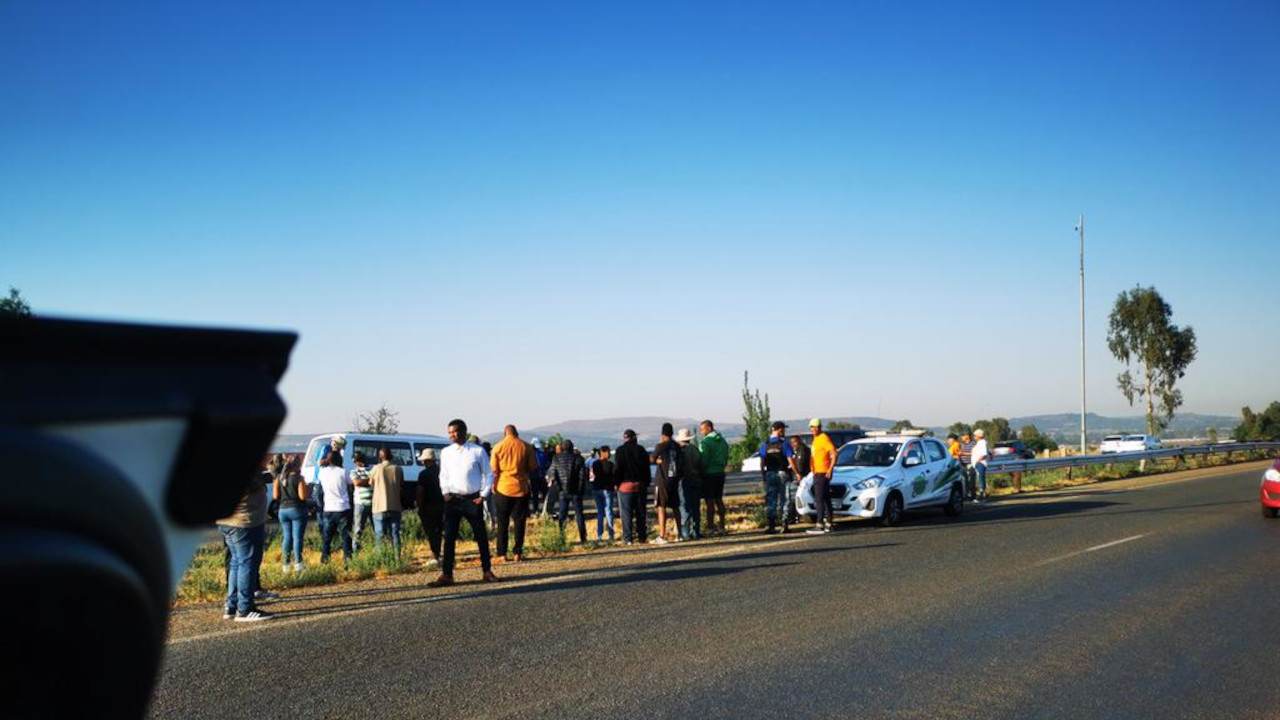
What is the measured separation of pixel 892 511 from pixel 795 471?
205cm

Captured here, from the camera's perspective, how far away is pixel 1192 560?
12445mm

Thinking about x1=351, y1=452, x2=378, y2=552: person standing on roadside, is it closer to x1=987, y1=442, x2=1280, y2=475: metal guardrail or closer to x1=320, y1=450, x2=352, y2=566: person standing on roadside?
x1=320, y1=450, x2=352, y2=566: person standing on roadside

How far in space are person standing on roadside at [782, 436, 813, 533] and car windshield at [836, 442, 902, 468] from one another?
139cm

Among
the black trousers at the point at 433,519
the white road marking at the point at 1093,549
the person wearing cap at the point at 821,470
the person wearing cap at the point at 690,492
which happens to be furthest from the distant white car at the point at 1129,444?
the black trousers at the point at 433,519

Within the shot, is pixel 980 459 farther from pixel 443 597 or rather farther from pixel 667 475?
pixel 443 597

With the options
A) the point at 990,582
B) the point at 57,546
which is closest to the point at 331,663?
the point at 990,582

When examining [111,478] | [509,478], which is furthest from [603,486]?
[111,478]

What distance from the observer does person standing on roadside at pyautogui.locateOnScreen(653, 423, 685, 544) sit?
679 inches

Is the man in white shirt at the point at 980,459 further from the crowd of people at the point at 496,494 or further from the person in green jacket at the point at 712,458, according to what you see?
the person in green jacket at the point at 712,458

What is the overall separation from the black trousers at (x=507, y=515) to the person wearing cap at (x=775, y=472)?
16.6 feet

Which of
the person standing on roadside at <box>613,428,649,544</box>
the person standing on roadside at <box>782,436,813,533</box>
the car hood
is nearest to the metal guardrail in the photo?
the car hood

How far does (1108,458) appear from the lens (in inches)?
1358

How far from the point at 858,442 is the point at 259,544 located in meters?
13.5

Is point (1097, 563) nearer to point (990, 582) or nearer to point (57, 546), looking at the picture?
point (990, 582)
